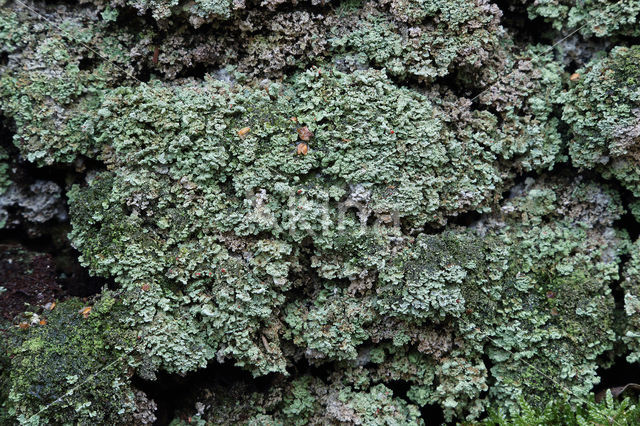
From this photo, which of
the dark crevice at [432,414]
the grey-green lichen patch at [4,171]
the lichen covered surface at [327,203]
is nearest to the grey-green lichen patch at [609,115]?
the lichen covered surface at [327,203]

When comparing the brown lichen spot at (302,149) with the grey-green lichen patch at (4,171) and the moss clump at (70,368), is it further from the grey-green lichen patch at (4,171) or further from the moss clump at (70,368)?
the grey-green lichen patch at (4,171)

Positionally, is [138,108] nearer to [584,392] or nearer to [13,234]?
[13,234]

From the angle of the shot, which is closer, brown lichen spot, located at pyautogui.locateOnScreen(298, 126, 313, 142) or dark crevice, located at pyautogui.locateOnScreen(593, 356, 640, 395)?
brown lichen spot, located at pyautogui.locateOnScreen(298, 126, 313, 142)

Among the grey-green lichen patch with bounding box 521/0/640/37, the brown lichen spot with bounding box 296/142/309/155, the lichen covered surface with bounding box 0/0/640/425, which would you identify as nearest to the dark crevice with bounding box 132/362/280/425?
the lichen covered surface with bounding box 0/0/640/425

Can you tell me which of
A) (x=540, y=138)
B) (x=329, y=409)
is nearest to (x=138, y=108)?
(x=329, y=409)

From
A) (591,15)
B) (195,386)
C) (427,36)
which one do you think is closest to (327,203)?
(427,36)

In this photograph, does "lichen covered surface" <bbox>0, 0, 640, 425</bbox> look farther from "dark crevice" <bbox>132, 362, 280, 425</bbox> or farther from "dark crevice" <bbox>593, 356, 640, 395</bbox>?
"dark crevice" <bbox>593, 356, 640, 395</bbox>
